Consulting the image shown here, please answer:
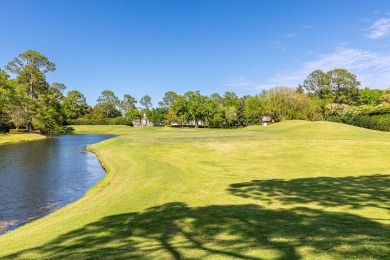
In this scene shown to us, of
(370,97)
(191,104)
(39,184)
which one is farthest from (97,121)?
(370,97)

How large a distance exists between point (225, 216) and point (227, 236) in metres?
2.04

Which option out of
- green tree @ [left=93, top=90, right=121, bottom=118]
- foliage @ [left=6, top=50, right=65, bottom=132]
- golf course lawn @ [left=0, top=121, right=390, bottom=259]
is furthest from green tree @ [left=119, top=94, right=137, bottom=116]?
golf course lawn @ [left=0, top=121, right=390, bottom=259]

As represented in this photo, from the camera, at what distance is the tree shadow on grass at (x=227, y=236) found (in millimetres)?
5910

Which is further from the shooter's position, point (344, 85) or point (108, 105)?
point (108, 105)

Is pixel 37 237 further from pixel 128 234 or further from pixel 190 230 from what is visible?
pixel 190 230

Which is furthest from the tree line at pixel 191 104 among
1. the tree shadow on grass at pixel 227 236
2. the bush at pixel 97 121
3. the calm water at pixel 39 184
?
the tree shadow on grass at pixel 227 236

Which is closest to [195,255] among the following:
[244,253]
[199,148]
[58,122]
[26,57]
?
[244,253]

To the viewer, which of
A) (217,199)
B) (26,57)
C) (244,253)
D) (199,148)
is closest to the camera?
(244,253)

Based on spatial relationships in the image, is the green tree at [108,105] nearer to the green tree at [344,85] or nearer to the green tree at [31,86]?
the green tree at [31,86]

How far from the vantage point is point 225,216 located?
31.0 feet

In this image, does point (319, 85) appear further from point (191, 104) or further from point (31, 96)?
point (31, 96)

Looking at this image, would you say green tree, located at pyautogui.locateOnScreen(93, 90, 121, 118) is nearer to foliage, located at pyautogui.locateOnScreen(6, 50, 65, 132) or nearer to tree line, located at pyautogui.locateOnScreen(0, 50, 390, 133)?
tree line, located at pyautogui.locateOnScreen(0, 50, 390, 133)

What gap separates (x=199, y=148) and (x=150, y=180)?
15783 millimetres

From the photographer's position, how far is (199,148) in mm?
33406
